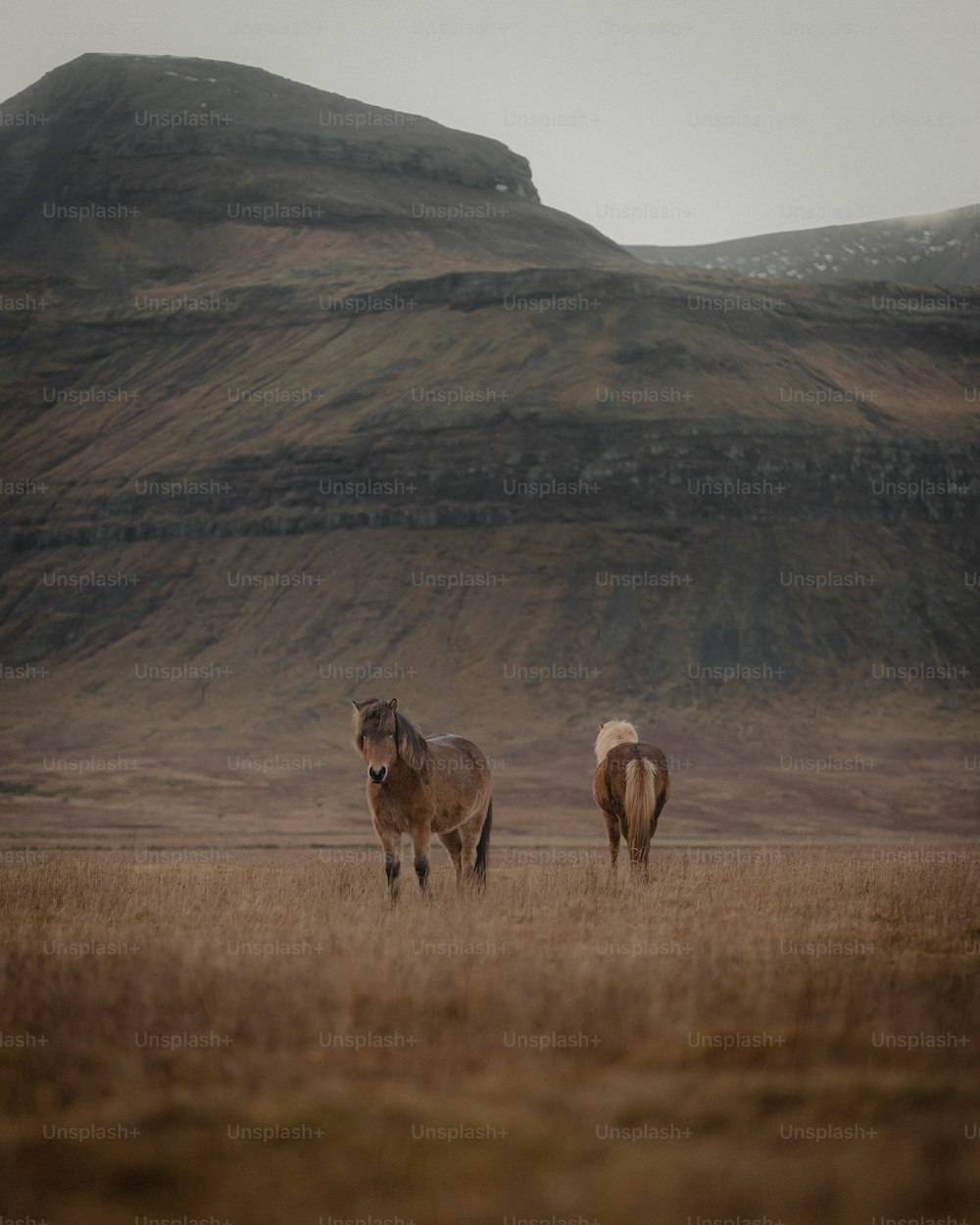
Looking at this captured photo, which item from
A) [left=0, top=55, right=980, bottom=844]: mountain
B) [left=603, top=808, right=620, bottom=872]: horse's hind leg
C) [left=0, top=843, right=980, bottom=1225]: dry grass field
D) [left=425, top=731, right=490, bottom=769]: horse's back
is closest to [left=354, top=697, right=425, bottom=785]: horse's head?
[left=425, top=731, right=490, bottom=769]: horse's back

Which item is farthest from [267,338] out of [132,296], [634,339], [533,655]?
[533,655]

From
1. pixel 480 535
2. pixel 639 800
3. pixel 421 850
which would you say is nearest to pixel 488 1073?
pixel 421 850

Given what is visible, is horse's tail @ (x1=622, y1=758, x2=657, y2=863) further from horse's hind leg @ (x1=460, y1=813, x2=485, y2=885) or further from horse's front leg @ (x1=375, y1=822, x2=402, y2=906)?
horse's front leg @ (x1=375, y1=822, x2=402, y2=906)

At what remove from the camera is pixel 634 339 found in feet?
312

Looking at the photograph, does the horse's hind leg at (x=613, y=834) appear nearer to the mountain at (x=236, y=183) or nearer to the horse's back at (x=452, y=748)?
the horse's back at (x=452, y=748)

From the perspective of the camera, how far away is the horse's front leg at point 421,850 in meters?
14.4

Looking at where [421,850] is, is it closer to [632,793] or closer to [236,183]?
[632,793]

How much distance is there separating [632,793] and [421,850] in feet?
9.86

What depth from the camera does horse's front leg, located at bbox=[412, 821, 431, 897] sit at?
14.4m

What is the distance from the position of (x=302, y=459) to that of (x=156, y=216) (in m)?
51.2

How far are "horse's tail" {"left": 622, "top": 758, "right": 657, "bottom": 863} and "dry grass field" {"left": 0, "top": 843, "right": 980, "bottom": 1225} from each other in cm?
375

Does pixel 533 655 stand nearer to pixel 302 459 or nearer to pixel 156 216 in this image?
pixel 302 459

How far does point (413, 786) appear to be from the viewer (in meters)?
14.4

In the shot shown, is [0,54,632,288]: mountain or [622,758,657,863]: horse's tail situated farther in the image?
[0,54,632,288]: mountain
